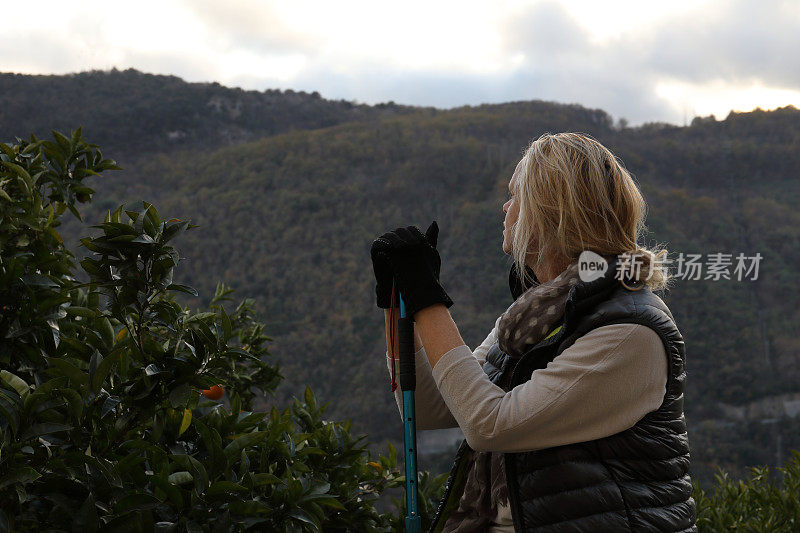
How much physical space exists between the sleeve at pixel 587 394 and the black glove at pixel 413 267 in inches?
11.1

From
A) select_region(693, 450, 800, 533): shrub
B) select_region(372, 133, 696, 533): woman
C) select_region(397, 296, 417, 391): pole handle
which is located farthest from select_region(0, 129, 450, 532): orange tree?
select_region(693, 450, 800, 533): shrub

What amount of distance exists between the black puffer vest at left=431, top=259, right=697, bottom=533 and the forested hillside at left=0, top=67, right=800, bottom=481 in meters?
12.4

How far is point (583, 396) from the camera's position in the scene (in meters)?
1.28

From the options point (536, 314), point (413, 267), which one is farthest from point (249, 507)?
point (536, 314)

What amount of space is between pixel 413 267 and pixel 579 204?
1.28 ft

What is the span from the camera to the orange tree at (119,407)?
1381 mm

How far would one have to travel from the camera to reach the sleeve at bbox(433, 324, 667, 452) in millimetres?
1280

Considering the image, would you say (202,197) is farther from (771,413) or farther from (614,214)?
(614,214)

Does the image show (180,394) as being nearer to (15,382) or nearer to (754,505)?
(15,382)

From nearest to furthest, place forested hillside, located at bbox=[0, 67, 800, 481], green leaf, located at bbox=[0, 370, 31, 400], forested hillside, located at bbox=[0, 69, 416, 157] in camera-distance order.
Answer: green leaf, located at bbox=[0, 370, 31, 400] < forested hillside, located at bbox=[0, 67, 800, 481] < forested hillside, located at bbox=[0, 69, 416, 157]

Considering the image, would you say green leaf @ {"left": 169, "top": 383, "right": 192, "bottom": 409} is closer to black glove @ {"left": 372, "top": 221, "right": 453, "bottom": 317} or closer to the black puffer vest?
black glove @ {"left": 372, "top": 221, "right": 453, "bottom": 317}

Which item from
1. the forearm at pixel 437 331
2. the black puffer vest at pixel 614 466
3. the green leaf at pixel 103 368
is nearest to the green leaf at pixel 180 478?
the green leaf at pixel 103 368

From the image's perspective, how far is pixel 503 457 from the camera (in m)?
1.44

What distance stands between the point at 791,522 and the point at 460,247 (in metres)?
16.3
